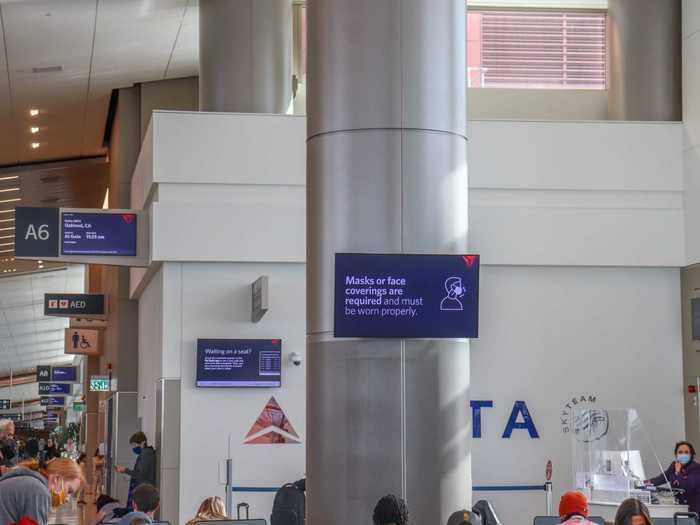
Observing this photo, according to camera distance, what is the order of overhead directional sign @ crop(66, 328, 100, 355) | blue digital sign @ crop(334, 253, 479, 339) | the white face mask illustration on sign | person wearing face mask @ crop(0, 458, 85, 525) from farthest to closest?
overhead directional sign @ crop(66, 328, 100, 355) < the white face mask illustration on sign < blue digital sign @ crop(334, 253, 479, 339) < person wearing face mask @ crop(0, 458, 85, 525)

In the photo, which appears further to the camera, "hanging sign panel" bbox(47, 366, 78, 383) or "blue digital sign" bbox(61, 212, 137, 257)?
"hanging sign panel" bbox(47, 366, 78, 383)

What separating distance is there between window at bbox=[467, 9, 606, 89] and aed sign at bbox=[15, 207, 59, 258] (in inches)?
236

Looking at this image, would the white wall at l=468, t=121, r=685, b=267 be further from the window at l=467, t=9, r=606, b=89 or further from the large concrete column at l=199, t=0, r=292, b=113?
the large concrete column at l=199, t=0, r=292, b=113

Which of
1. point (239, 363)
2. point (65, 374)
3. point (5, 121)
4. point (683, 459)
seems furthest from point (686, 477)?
point (65, 374)

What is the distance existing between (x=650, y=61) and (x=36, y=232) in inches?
330

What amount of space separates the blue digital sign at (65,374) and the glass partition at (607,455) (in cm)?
3145

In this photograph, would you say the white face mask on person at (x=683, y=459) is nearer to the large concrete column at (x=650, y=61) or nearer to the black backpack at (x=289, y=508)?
the black backpack at (x=289, y=508)

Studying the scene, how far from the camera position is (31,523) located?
584 cm

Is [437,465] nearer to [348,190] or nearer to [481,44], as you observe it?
[348,190]

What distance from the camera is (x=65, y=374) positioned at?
43.3 m

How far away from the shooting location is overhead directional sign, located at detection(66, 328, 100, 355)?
28.2 m

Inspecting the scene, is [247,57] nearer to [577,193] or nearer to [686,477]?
[577,193]

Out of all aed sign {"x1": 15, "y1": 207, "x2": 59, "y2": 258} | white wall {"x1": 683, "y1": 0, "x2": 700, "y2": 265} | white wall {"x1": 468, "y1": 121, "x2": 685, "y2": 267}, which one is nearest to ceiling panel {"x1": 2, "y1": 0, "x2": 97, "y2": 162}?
aed sign {"x1": 15, "y1": 207, "x2": 59, "y2": 258}

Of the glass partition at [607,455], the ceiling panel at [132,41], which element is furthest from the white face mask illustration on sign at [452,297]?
the ceiling panel at [132,41]
